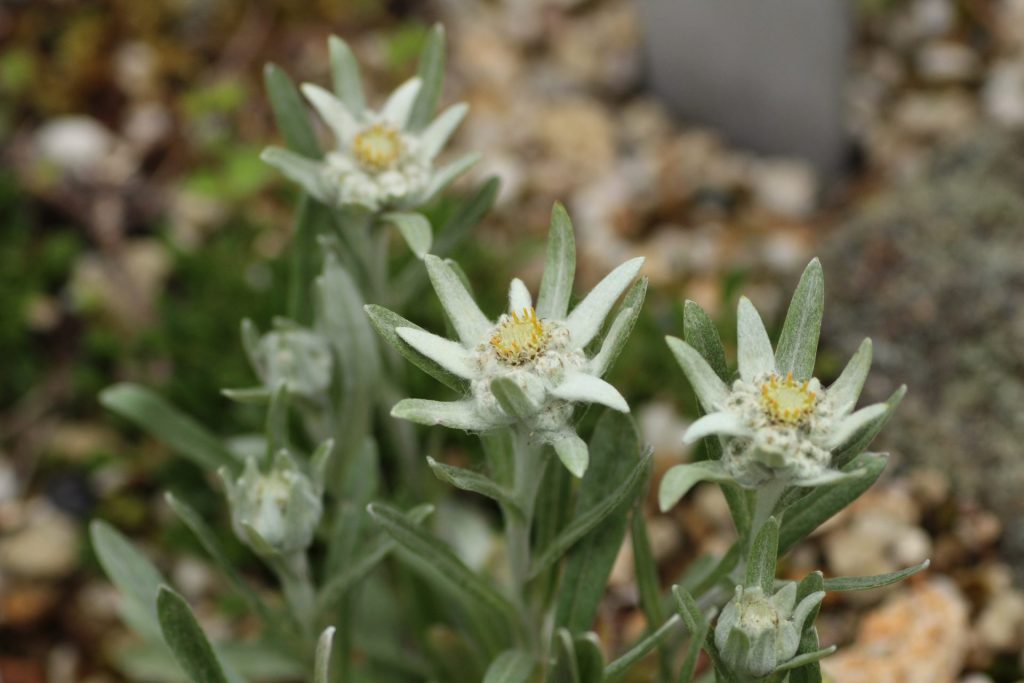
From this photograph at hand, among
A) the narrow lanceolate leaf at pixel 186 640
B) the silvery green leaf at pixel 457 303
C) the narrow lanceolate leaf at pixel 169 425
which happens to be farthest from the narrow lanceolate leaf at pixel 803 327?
the narrow lanceolate leaf at pixel 169 425

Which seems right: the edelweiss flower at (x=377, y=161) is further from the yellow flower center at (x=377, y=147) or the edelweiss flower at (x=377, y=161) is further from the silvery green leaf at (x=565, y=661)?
the silvery green leaf at (x=565, y=661)

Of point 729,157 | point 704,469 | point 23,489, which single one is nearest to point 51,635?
point 23,489

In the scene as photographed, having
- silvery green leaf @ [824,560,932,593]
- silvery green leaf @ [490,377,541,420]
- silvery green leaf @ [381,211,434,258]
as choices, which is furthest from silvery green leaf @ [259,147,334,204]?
silvery green leaf @ [824,560,932,593]

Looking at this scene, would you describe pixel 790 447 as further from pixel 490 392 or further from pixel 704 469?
pixel 490 392

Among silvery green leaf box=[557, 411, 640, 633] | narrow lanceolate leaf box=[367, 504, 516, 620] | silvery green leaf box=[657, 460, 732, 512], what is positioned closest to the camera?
silvery green leaf box=[657, 460, 732, 512]

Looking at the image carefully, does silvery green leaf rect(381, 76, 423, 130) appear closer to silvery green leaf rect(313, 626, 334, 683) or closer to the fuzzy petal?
the fuzzy petal

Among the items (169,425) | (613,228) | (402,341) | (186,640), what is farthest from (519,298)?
(613,228)
